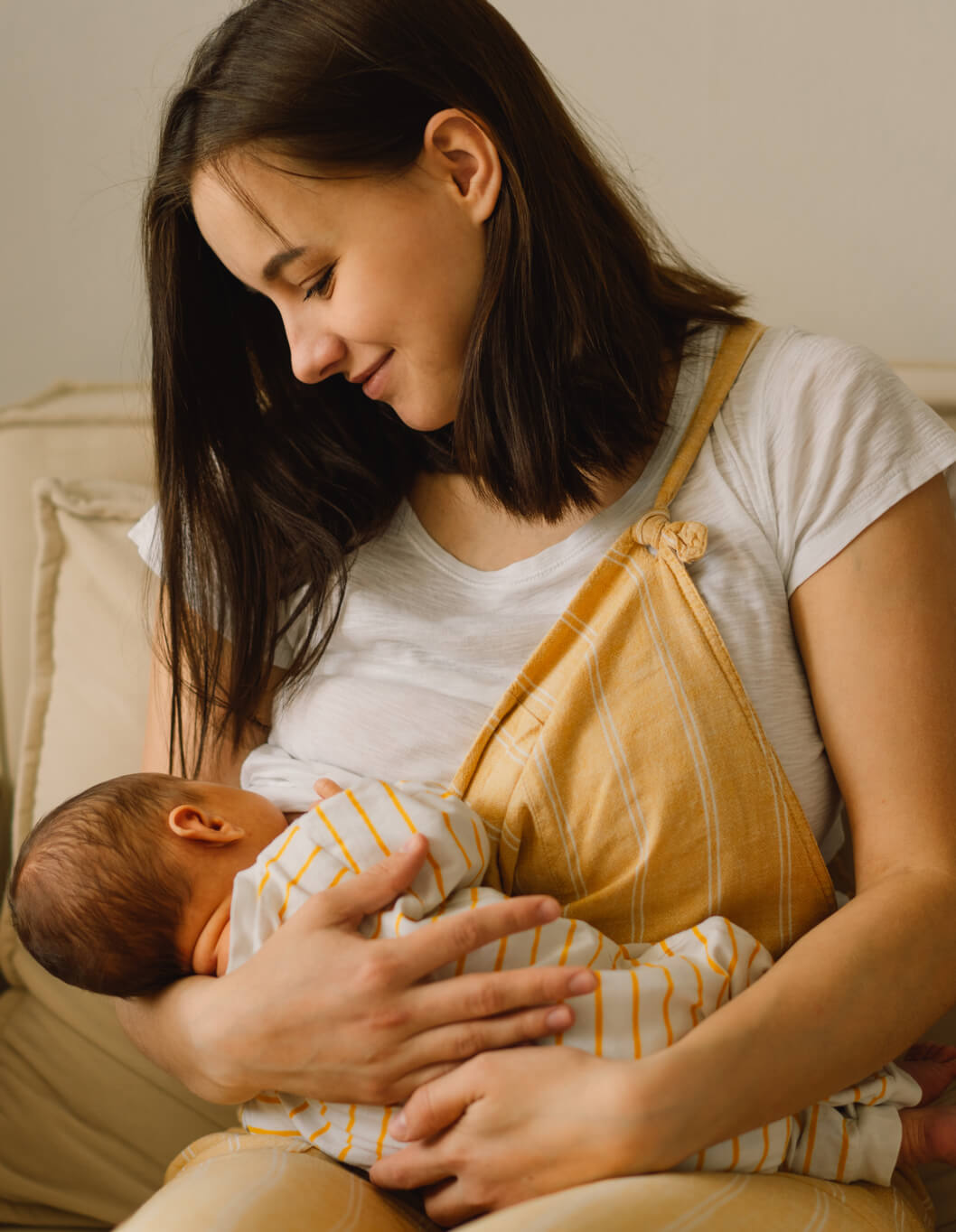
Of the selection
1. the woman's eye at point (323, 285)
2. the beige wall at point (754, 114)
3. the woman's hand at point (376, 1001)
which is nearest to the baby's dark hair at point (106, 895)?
the woman's hand at point (376, 1001)

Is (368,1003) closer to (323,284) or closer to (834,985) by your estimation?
(834,985)

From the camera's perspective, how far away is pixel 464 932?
0.88 meters

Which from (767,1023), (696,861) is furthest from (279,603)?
(767,1023)

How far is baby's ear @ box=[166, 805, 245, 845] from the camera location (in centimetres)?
102

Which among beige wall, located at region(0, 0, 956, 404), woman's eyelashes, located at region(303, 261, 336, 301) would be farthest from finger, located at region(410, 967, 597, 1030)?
beige wall, located at region(0, 0, 956, 404)

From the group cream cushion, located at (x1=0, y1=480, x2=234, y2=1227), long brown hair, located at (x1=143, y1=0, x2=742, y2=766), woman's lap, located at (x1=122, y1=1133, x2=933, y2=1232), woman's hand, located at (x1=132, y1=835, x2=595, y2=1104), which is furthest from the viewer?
cream cushion, located at (x1=0, y1=480, x2=234, y2=1227)

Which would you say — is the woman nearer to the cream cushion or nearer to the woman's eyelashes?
the woman's eyelashes

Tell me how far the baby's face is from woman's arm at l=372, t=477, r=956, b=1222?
0.84ft

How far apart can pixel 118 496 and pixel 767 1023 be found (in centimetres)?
108

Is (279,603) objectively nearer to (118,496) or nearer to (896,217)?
(118,496)

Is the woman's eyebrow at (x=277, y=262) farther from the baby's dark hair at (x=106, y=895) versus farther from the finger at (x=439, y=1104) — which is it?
the finger at (x=439, y=1104)

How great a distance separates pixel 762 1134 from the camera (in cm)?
86

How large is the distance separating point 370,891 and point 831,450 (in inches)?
21.8

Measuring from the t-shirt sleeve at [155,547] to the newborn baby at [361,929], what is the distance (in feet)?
0.74
